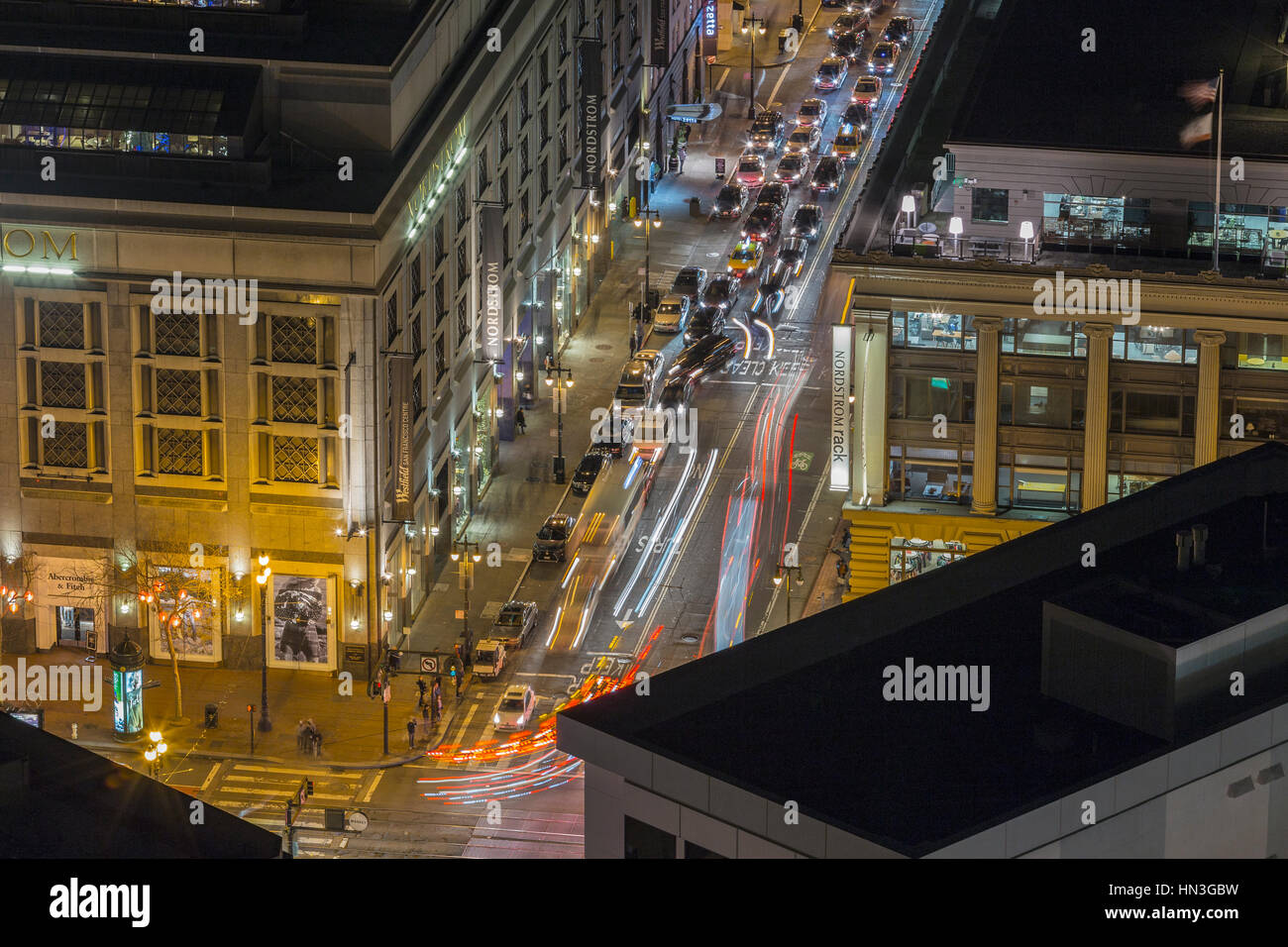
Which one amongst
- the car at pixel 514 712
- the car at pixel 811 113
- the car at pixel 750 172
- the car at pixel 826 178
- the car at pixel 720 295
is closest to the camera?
the car at pixel 514 712

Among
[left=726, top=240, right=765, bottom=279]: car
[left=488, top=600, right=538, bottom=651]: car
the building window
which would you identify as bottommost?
[left=488, top=600, right=538, bottom=651]: car

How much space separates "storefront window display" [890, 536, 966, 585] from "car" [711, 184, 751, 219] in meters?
65.9

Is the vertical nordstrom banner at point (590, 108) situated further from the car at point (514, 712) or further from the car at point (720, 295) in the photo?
the car at point (514, 712)

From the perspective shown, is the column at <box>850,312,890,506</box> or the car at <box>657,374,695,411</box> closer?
the column at <box>850,312,890,506</box>

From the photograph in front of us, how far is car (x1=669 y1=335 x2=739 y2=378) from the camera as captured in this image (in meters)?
150

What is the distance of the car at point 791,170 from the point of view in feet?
597

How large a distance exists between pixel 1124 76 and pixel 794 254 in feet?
162

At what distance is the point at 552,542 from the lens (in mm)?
128125

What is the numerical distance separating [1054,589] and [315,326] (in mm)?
48518

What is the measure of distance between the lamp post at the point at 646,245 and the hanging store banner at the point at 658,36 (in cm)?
1029

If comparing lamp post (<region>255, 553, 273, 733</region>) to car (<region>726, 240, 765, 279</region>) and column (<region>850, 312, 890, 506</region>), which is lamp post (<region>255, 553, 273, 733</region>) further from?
car (<region>726, 240, 765, 279</region>)

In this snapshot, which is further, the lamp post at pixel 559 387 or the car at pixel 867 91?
the car at pixel 867 91

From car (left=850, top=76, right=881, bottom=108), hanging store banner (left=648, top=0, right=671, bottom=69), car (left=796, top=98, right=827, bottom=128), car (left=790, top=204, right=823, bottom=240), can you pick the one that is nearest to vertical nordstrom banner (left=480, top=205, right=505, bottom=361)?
car (left=790, top=204, right=823, bottom=240)

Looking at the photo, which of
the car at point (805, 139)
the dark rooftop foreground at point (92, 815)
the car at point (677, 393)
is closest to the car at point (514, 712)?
the car at point (677, 393)
